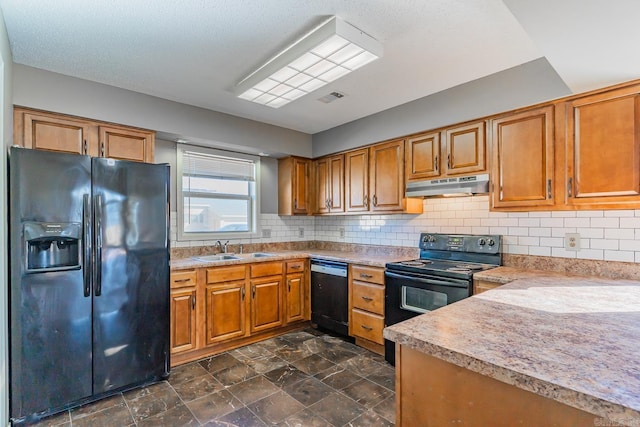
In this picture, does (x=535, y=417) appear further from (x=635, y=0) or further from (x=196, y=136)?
(x=196, y=136)

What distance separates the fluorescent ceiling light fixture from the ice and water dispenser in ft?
5.25

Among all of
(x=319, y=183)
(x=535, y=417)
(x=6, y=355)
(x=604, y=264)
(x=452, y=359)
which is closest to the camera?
(x=535, y=417)

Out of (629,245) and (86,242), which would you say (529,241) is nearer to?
(629,245)

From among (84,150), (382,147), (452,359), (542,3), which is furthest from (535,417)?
(84,150)

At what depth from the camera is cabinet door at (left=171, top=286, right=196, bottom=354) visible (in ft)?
9.25

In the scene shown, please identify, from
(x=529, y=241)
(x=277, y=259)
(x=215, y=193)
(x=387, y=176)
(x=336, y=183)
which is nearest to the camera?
(x=529, y=241)

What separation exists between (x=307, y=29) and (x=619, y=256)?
253cm

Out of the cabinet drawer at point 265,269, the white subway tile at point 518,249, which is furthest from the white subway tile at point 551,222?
the cabinet drawer at point 265,269

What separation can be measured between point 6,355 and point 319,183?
10.5 feet

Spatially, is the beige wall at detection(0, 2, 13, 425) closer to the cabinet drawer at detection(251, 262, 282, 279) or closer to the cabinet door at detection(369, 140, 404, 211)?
the cabinet drawer at detection(251, 262, 282, 279)

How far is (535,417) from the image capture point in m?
0.89

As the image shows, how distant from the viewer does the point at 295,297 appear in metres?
3.67

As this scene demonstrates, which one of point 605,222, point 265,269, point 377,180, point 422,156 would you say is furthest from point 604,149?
point 265,269

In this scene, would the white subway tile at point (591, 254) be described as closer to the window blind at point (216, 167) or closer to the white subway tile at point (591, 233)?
the white subway tile at point (591, 233)
